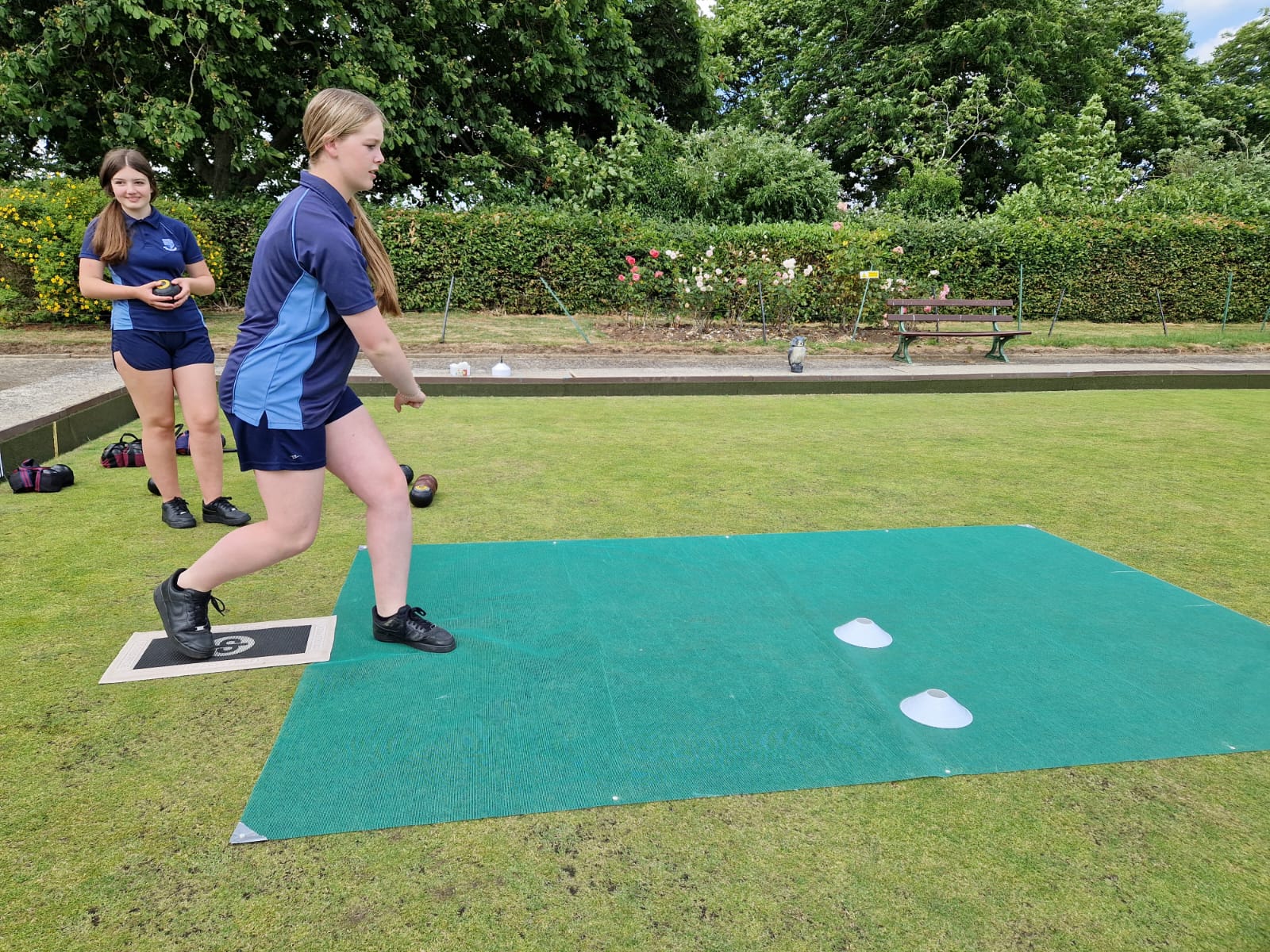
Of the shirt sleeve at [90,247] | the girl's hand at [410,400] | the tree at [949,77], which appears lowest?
the girl's hand at [410,400]

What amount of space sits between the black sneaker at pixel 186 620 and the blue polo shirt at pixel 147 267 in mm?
1911

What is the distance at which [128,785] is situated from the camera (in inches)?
85.4

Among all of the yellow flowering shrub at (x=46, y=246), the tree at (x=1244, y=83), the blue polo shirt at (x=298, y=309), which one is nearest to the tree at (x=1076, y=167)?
the tree at (x=1244, y=83)

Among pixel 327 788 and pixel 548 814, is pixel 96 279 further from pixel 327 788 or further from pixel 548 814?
pixel 548 814

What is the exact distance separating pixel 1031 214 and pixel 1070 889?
2033 centimetres

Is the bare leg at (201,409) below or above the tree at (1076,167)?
below

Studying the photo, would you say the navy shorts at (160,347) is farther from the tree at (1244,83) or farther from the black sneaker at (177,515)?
the tree at (1244,83)

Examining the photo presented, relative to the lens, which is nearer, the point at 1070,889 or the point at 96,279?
the point at 1070,889

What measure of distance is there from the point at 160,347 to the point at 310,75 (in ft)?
50.9

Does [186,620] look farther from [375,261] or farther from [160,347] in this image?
[160,347]

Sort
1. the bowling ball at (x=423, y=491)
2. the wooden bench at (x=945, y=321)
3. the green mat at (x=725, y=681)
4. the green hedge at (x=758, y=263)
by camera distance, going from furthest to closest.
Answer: the green hedge at (x=758, y=263)
the wooden bench at (x=945, y=321)
the bowling ball at (x=423, y=491)
the green mat at (x=725, y=681)

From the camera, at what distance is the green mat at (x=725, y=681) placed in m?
2.26

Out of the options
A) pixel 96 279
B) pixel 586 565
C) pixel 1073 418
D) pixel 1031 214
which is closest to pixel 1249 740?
pixel 586 565

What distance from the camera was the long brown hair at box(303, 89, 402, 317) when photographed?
2490 millimetres
